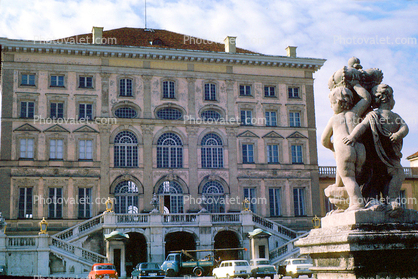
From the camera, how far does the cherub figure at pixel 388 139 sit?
23.2 ft

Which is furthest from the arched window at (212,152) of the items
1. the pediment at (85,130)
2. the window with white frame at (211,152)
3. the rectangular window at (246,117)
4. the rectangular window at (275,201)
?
the pediment at (85,130)

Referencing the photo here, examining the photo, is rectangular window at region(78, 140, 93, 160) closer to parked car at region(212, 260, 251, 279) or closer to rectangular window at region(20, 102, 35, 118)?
rectangular window at region(20, 102, 35, 118)

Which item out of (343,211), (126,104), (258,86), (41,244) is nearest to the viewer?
(343,211)

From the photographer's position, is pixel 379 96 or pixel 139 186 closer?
pixel 379 96

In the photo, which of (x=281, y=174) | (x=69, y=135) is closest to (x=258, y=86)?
(x=281, y=174)

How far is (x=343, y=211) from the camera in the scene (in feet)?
23.3

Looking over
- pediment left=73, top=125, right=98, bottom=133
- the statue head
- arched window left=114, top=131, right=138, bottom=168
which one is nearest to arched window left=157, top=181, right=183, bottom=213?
arched window left=114, top=131, right=138, bottom=168

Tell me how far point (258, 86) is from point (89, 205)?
1827 centimetres

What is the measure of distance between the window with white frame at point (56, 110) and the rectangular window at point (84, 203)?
6327 mm

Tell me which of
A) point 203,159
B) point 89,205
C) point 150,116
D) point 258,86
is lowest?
point 89,205

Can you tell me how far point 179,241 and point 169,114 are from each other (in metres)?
10.9

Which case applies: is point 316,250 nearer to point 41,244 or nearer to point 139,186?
point 41,244

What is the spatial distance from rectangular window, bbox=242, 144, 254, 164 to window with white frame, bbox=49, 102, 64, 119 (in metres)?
15.7

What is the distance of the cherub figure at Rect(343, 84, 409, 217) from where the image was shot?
23.2 feet
